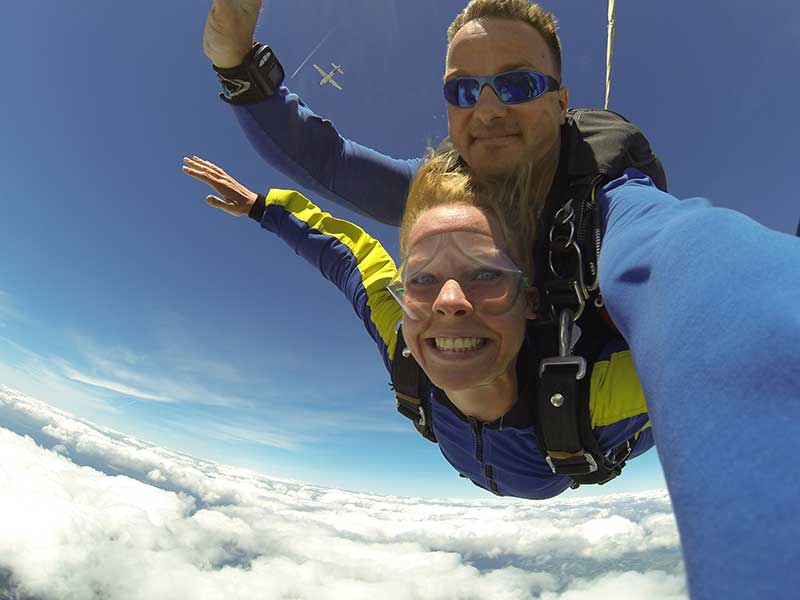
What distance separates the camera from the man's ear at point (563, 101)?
1717mm

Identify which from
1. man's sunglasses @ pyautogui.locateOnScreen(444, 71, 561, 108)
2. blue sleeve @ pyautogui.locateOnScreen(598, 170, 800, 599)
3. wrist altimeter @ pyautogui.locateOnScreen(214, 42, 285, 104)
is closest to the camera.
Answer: blue sleeve @ pyautogui.locateOnScreen(598, 170, 800, 599)

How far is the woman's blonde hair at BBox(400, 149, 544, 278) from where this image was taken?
5.16 feet

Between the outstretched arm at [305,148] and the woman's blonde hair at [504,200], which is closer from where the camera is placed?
the woman's blonde hair at [504,200]

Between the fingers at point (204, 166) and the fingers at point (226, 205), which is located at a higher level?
the fingers at point (204, 166)

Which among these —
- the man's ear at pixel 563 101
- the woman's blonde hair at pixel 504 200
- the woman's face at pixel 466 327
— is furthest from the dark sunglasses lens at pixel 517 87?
the woman's face at pixel 466 327

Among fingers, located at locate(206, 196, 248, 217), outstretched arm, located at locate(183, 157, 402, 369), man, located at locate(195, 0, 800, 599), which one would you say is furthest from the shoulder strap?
fingers, located at locate(206, 196, 248, 217)

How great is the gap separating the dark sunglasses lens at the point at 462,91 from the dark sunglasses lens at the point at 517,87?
0.28 feet

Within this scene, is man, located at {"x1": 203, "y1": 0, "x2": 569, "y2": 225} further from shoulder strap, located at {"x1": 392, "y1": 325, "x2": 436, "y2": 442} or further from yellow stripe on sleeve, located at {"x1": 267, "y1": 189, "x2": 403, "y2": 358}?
shoulder strap, located at {"x1": 392, "y1": 325, "x2": 436, "y2": 442}

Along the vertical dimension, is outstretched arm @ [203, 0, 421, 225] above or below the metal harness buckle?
above

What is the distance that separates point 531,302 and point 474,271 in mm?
294

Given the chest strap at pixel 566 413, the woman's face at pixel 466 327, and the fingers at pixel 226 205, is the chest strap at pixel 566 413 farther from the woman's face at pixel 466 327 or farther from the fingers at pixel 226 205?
the fingers at pixel 226 205

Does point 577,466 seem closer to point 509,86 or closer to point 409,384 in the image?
point 409,384

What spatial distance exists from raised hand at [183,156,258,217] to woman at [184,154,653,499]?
1525 millimetres

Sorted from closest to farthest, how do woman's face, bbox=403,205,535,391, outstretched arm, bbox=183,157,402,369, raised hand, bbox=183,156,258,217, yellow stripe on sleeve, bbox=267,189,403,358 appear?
woman's face, bbox=403,205,535,391, yellow stripe on sleeve, bbox=267,189,403,358, outstretched arm, bbox=183,157,402,369, raised hand, bbox=183,156,258,217
